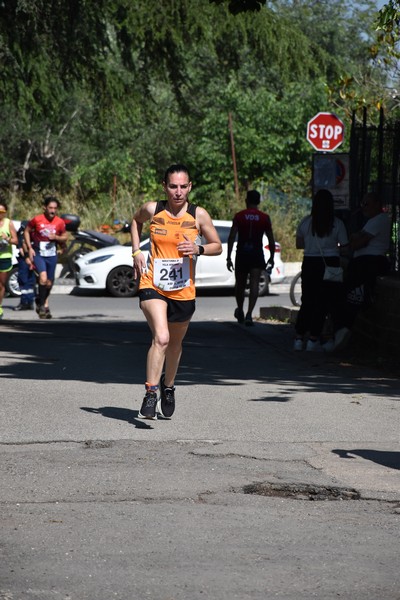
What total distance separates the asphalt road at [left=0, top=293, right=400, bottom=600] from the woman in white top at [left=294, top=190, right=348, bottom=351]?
4.19 ft

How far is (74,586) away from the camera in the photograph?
495 cm

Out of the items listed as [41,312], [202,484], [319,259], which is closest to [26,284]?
[41,312]

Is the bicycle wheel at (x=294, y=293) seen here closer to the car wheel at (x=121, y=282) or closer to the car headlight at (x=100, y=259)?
the car wheel at (x=121, y=282)

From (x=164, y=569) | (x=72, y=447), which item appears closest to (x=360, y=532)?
(x=164, y=569)

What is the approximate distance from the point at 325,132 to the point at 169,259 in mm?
12434

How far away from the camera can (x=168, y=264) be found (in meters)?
9.05

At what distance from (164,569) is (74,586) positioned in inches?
17.1

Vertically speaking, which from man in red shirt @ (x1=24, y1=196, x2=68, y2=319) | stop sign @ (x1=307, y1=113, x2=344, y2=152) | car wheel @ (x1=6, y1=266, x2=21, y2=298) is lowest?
car wheel @ (x1=6, y1=266, x2=21, y2=298)

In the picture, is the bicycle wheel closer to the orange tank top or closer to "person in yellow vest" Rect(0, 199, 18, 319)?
"person in yellow vest" Rect(0, 199, 18, 319)

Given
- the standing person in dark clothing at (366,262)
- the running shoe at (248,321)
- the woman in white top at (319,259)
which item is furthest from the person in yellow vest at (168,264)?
the running shoe at (248,321)

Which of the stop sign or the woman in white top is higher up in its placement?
the stop sign

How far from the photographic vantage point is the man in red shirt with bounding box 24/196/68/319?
1858 centimetres

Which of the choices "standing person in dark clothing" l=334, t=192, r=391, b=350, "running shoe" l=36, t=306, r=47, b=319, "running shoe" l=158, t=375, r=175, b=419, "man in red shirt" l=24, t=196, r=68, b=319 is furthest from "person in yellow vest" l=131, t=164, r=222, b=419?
"running shoe" l=36, t=306, r=47, b=319

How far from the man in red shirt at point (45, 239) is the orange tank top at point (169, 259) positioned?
9.61m
